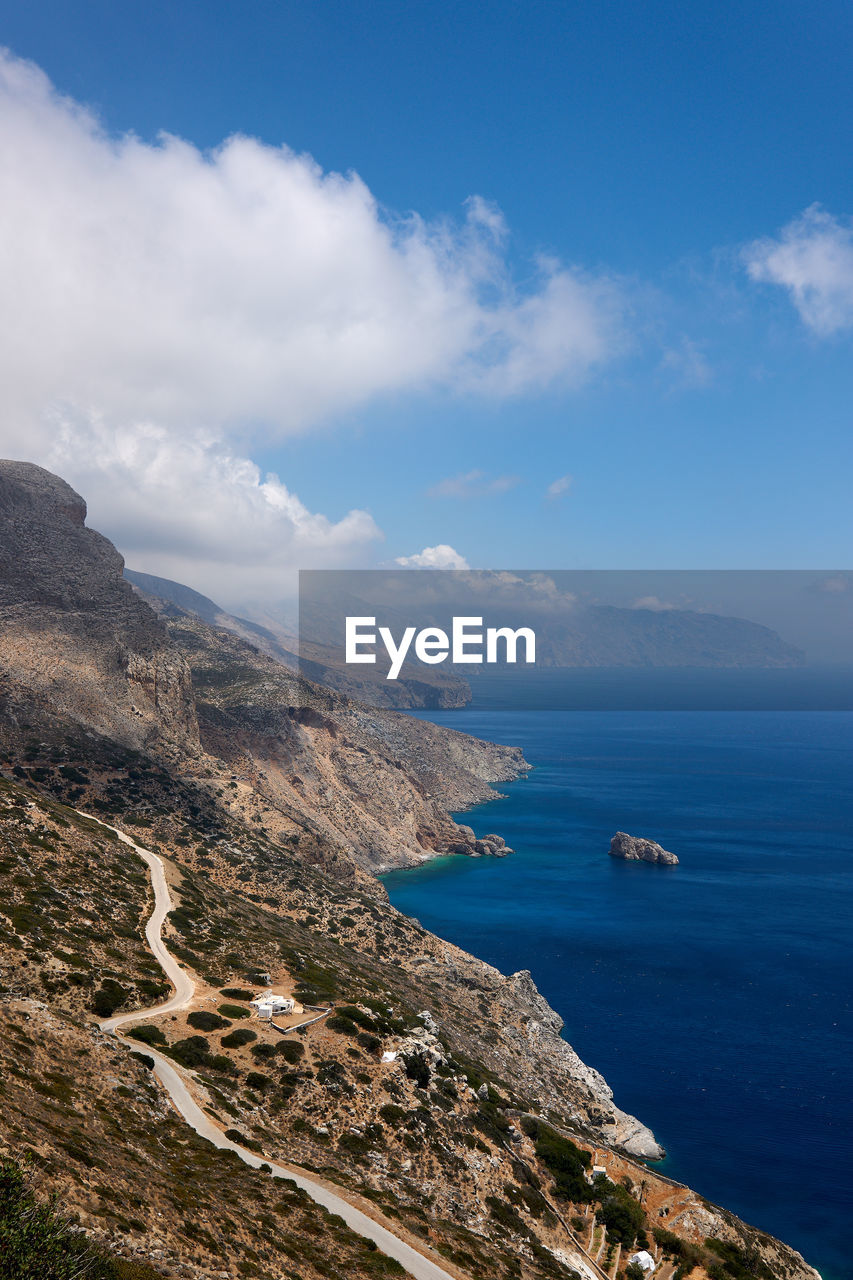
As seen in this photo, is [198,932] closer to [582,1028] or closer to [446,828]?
[582,1028]

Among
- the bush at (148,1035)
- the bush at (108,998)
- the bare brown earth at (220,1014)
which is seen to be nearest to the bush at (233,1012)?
the bare brown earth at (220,1014)

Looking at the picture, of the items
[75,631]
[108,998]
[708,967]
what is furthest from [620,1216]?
[75,631]

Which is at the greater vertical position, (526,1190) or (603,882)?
(526,1190)

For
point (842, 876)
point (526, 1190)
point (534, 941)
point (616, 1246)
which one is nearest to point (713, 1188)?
point (616, 1246)

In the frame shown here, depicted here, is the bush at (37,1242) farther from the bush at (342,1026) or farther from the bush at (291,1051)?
the bush at (342,1026)

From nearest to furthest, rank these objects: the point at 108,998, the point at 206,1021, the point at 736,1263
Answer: the point at 736,1263, the point at 108,998, the point at 206,1021

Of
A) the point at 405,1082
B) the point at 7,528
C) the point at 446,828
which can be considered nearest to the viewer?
the point at 405,1082

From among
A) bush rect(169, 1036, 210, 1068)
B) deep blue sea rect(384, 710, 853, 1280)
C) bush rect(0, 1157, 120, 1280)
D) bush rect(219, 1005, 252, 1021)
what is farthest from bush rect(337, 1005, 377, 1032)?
deep blue sea rect(384, 710, 853, 1280)

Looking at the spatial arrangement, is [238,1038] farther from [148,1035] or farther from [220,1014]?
[148,1035]
